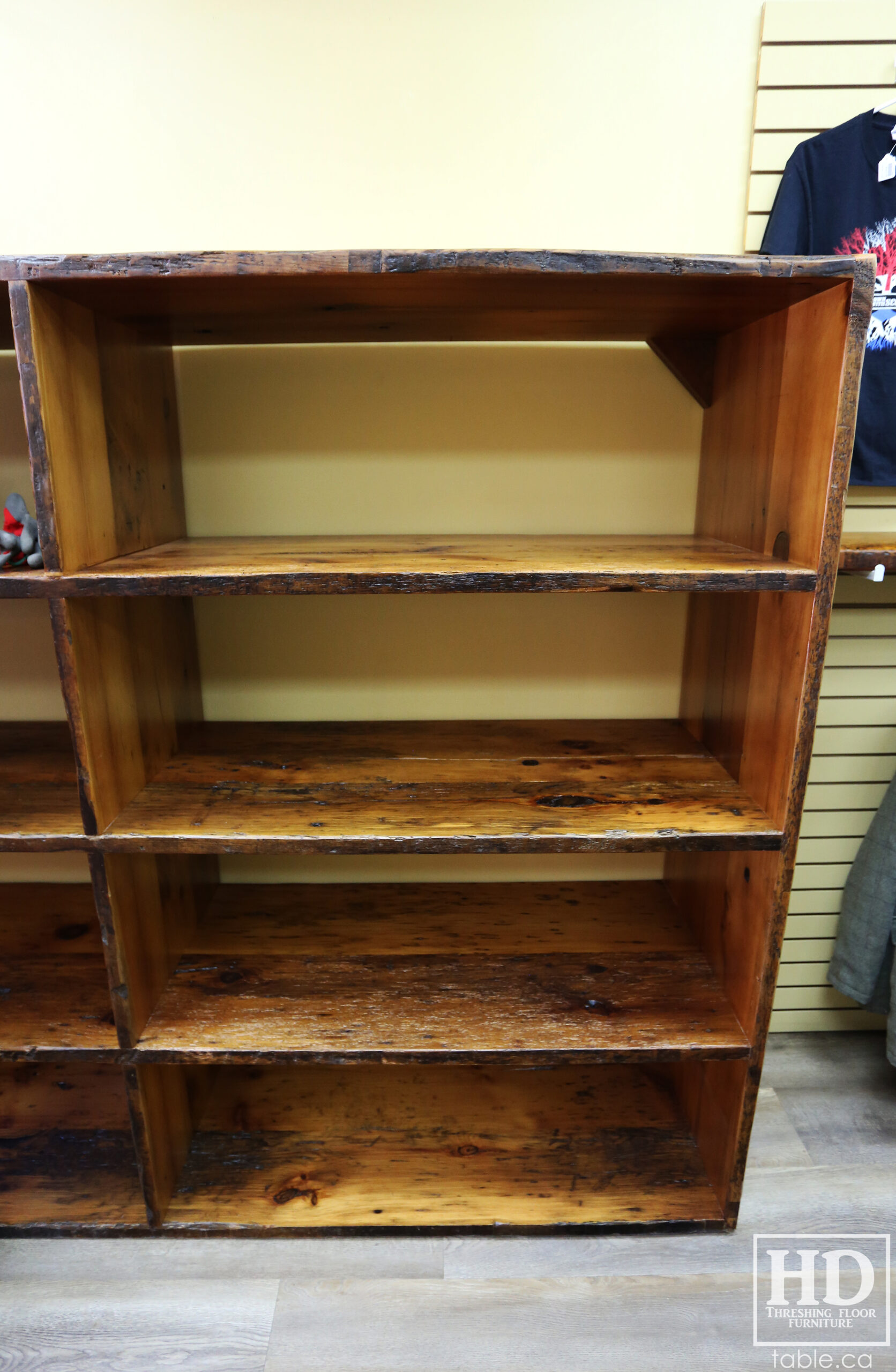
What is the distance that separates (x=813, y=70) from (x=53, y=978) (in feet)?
8.25

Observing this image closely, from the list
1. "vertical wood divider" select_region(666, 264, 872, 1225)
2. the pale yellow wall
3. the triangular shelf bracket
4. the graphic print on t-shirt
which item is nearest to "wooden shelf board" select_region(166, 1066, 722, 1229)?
"vertical wood divider" select_region(666, 264, 872, 1225)

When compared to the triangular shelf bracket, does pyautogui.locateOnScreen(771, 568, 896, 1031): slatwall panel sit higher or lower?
lower

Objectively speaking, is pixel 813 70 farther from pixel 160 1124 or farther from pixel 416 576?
pixel 160 1124

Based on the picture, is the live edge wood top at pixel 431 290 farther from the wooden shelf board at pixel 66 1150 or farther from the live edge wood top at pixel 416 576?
the wooden shelf board at pixel 66 1150

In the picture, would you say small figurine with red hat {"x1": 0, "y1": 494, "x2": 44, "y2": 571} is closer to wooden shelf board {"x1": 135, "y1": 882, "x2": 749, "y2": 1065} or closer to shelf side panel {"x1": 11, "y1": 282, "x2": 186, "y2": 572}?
shelf side panel {"x1": 11, "y1": 282, "x2": 186, "y2": 572}

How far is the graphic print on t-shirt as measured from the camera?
1.60 metres

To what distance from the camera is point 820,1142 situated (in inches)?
72.3

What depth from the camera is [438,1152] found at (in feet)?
5.76

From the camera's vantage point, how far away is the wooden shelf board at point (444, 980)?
147 cm

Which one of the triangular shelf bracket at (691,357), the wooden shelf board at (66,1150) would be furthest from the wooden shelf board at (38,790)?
the triangular shelf bracket at (691,357)

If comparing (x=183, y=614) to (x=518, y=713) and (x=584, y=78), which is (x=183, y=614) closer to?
(x=518, y=713)

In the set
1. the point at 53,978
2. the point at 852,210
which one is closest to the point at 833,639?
the point at 852,210

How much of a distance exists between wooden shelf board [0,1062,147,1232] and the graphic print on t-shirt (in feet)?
8.03

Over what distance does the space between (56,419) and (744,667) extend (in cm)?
131
